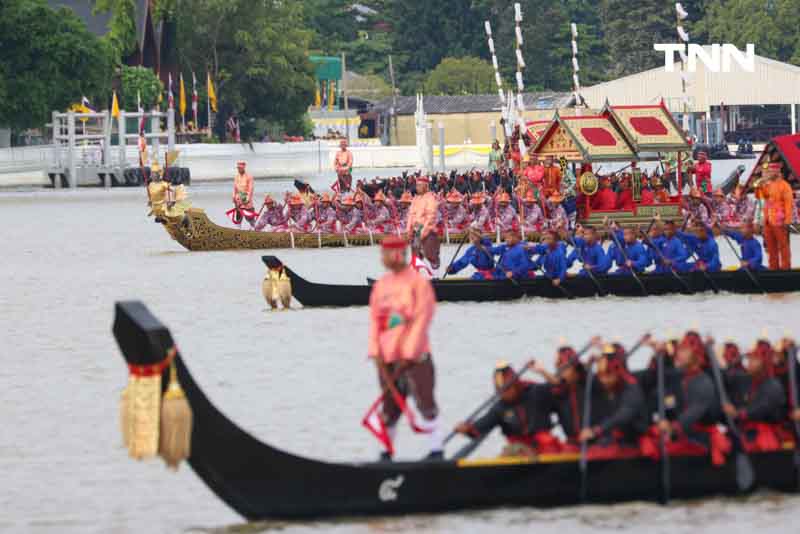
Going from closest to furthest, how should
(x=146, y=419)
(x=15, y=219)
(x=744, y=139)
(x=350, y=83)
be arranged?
(x=146, y=419), (x=15, y=219), (x=744, y=139), (x=350, y=83)

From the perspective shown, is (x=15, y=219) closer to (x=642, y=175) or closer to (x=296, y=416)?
(x=642, y=175)

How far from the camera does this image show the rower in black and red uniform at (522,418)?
44.1ft

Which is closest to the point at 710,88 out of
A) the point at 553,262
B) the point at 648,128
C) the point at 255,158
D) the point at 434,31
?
the point at 255,158

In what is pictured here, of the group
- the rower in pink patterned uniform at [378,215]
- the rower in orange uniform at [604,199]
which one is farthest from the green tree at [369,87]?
the rower in orange uniform at [604,199]

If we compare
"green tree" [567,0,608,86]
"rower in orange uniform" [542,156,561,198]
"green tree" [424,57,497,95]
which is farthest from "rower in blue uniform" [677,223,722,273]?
"green tree" [424,57,497,95]

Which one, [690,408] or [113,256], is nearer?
[690,408]

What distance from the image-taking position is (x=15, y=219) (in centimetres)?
5812

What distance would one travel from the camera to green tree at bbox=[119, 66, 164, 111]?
89188 mm

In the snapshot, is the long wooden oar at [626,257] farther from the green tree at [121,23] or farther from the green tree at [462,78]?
the green tree at [462,78]

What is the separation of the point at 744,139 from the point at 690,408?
114 m

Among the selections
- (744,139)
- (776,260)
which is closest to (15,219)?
(776,260)

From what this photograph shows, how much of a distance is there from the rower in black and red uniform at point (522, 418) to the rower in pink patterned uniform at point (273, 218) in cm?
2771

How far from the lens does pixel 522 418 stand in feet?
44.3

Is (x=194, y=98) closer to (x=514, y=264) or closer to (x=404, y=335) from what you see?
(x=514, y=264)
